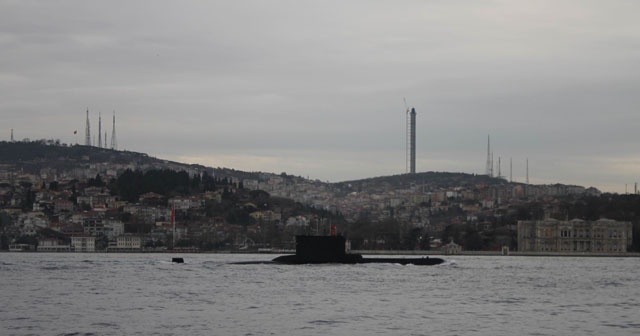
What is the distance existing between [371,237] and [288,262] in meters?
83.2

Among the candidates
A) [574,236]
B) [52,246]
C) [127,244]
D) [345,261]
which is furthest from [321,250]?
[52,246]

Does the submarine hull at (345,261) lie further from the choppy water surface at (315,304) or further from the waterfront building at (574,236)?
the waterfront building at (574,236)

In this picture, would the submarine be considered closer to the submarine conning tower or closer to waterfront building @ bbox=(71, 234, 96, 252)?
the submarine conning tower

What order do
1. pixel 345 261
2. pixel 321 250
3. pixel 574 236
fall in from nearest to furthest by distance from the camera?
pixel 321 250, pixel 345 261, pixel 574 236

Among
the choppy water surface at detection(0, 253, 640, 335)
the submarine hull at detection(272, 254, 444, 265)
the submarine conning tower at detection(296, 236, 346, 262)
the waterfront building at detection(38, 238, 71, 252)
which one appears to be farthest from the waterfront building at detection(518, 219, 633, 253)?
the choppy water surface at detection(0, 253, 640, 335)

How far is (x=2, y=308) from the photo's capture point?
148 feet

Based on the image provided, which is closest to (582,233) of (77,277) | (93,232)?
(93,232)

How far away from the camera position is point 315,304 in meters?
47.1

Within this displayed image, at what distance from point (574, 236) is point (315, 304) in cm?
11260

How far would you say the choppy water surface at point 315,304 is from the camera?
3809 centimetres

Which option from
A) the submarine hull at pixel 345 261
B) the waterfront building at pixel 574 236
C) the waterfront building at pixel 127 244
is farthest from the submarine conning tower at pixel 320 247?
the waterfront building at pixel 127 244

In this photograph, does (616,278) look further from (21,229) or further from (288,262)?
(21,229)

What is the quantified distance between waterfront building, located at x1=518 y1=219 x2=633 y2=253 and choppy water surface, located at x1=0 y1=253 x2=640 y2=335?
81.5 meters

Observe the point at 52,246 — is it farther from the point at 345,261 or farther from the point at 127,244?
the point at 345,261
